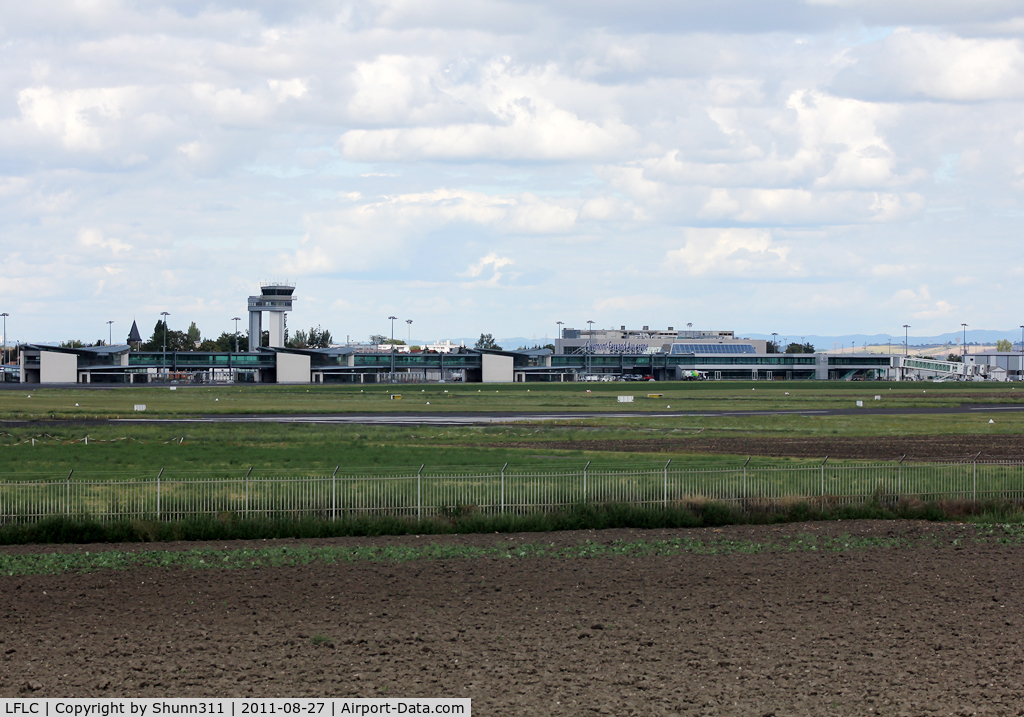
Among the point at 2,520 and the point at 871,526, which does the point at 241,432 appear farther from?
the point at 871,526

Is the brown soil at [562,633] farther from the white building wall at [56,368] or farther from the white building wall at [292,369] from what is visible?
the white building wall at [292,369]

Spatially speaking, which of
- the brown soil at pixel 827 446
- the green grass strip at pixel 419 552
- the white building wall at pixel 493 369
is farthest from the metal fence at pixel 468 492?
the white building wall at pixel 493 369

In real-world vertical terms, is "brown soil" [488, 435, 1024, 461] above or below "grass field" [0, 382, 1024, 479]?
below

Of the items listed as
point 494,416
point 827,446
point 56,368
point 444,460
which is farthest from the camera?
point 56,368

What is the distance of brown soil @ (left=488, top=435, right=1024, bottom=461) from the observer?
1881 inches

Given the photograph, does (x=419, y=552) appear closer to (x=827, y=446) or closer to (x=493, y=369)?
(x=827, y=446)

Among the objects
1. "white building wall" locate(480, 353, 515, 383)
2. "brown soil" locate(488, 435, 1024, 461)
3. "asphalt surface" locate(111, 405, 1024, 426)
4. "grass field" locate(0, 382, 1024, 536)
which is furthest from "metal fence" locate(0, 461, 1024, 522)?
"white building wall" locate(480, 353, 515, 383)

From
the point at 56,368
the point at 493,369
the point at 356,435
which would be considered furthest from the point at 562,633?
the point at 493,369

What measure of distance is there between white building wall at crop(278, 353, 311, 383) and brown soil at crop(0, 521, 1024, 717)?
17107cm

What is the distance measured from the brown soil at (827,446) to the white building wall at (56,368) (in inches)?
5557

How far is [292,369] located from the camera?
190 m

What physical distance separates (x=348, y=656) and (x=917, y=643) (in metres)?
9.41

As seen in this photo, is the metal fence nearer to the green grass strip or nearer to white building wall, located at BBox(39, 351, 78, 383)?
the green grass strip

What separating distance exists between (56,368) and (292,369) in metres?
41.7
